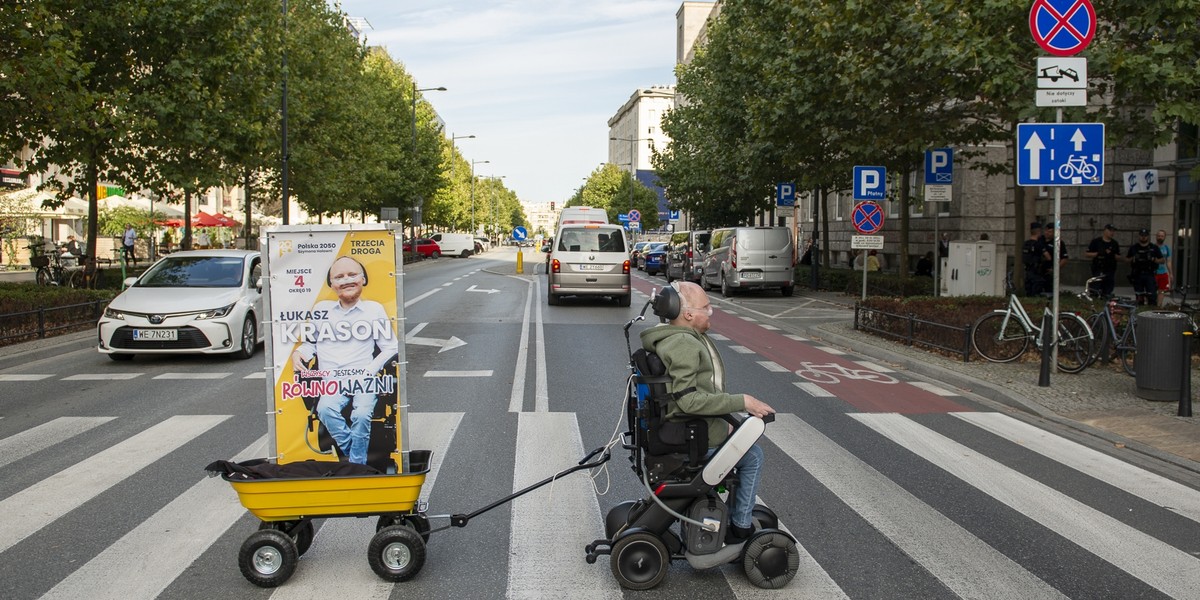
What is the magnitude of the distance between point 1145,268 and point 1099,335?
8.49 m

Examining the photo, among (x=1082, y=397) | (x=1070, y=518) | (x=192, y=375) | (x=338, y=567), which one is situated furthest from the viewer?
(x=192, y=375)

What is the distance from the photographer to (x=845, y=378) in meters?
11.8

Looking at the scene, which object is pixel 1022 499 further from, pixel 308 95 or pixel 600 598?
pixel 308 95

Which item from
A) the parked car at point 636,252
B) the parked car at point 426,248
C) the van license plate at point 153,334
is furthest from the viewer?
the parked car at point 426,248

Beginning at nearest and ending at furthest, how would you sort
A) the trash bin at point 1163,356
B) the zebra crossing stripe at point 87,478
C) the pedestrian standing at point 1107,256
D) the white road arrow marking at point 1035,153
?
the zebra crossing stripe at point 87,478 < the trash bin at point 1163,356 < the white road arrow marking at point 1035,153 < the pedestrian standing at point 1107,256

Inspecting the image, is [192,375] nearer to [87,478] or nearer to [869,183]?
[87,478]

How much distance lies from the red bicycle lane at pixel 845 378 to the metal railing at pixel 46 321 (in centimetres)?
980

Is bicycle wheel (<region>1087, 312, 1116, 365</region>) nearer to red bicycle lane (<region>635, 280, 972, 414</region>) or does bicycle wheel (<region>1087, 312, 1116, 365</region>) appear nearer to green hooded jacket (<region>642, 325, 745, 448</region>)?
red bicycle lane (<region>635, 280, 972, 414</region>)

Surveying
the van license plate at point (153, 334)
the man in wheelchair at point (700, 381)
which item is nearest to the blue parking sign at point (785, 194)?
the van license plate at point (153, 334)

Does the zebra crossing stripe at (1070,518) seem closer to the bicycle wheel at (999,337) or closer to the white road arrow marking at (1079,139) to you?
the white road arrow marking at (1079,139)

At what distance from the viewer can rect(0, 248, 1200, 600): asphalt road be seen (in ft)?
15.4

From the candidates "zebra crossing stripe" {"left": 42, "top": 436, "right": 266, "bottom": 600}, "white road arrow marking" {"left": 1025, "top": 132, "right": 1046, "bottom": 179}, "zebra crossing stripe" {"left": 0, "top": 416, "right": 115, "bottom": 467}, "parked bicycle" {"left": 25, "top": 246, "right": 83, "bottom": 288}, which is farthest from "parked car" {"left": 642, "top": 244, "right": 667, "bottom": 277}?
"zebra crossing stripe" {"left": 42, "top": 436, "right": 266, "bottom": 600}

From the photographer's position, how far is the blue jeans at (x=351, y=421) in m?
4.88

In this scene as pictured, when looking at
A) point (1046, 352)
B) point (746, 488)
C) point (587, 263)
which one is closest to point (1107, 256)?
point (1046, 352)
